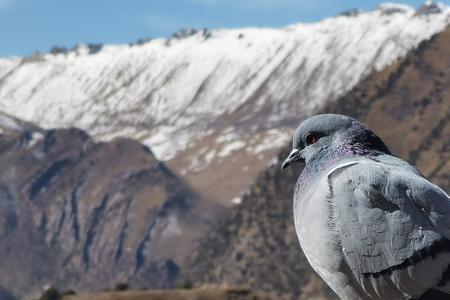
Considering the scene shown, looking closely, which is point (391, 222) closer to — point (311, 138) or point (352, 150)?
point (352, 150)

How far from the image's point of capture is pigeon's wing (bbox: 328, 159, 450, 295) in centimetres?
724

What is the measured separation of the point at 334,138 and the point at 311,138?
0.24 metres

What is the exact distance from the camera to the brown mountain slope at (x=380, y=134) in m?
163

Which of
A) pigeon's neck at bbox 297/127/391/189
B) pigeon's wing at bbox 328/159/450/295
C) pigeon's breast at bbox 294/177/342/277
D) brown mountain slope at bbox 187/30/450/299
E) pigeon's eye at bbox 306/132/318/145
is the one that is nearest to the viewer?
pigeon's wing at bbox 328/159/450/295

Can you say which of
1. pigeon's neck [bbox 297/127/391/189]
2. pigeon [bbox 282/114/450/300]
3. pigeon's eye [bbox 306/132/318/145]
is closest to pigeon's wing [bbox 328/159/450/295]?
pigeon [bbox 282/114/450/300]

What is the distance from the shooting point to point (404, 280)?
7.31 metres

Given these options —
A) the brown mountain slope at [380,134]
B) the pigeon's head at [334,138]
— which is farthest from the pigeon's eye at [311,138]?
the brown mountain slope at [380,134]

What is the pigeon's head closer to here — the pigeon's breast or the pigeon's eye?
the pigeon's eye

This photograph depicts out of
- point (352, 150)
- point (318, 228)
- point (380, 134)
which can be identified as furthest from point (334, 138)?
point (380, 134)

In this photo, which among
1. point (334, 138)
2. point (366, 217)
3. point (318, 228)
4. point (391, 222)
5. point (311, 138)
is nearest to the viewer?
point (391, 222)

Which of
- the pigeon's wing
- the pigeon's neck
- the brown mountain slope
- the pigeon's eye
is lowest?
the pigeon's wing

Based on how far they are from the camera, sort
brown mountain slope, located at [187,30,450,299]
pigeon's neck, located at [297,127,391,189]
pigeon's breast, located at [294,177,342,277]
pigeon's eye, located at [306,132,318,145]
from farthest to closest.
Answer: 1. brown mountain slope, located at [187,30,450,299]
2. pigeon's eye, located at [306,132,318,145]
3. pigeon's neck, located at [297,127,391,189]
4. pigeon's breast, located at [294,177,342,277]

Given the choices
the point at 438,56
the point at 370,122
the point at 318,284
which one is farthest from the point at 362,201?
the point at 438,56

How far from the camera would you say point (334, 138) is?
25.8 ft
